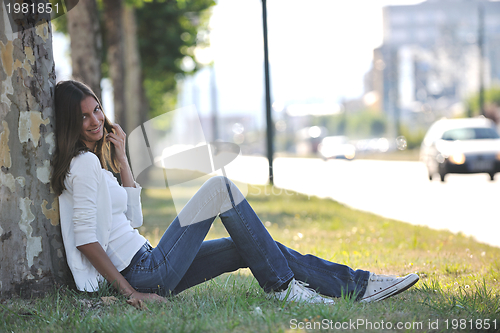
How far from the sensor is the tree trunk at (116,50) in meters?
12.0

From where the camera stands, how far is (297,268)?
3.28 m

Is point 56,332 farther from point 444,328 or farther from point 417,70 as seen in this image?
point 417,70

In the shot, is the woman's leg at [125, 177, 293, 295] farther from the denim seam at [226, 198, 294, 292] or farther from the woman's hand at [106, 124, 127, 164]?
the woman's hand at [106, 124, 127, 164]

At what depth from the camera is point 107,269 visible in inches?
116

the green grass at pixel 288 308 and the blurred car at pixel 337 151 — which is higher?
the green grass at pixel 288 308

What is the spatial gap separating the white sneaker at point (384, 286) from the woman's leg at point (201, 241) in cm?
51

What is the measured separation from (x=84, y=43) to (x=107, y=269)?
6.57m

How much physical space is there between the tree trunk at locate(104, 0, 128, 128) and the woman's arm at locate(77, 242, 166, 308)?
9.16 meters

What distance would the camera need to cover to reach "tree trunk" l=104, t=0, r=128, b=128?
473 inches

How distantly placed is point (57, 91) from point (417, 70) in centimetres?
9301

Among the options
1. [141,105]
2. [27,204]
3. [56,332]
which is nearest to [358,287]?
[56,332]

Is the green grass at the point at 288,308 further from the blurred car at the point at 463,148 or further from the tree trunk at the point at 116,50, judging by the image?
the blurred car at the point at 463,148

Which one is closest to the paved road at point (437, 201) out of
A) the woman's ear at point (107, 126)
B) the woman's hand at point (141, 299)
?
the woman's ear at point (107, 126)

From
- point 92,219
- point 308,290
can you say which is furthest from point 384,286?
point 92,219
